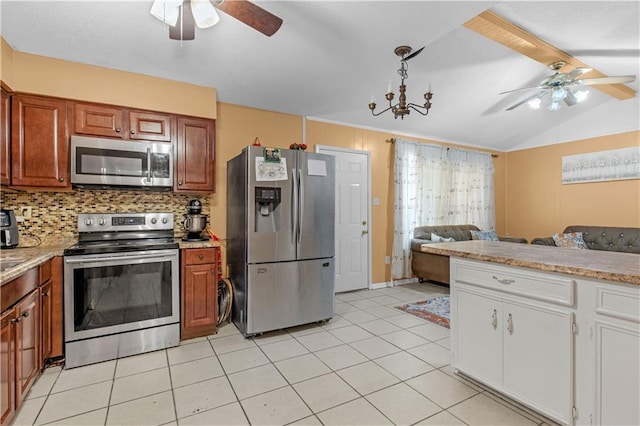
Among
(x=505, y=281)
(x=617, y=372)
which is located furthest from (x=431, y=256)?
(x=617, y=372)

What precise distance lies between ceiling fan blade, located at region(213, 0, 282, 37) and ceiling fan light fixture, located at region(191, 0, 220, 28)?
9cm

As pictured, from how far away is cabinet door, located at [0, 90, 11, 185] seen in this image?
7.42 ft

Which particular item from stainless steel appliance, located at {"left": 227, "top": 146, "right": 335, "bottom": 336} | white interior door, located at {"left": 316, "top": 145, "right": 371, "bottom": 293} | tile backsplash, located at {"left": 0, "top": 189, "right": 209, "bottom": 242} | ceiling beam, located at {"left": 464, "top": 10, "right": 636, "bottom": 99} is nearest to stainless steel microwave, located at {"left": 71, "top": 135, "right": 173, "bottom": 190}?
tile backsplash, located at {"left": 0, "top": 189, "right": 209, "bottom": 242}

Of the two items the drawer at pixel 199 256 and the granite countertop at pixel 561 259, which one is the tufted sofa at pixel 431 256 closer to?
the granite countertop at pixel 561 259

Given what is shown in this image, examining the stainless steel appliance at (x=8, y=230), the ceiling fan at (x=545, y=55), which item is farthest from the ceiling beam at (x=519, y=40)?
the stainless steel appliance at (x=8, y=230)

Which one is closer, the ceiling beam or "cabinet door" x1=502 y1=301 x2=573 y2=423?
"cabinet door" x1=502 y1=301 x2=573 y2=423

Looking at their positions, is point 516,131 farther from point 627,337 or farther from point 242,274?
point 242,274

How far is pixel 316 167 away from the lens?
3041 millimetres

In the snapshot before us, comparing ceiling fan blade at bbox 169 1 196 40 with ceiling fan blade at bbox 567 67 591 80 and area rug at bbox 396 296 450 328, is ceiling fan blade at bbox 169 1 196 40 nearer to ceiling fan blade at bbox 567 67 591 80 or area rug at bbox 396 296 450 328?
area rug at bbox 396 296 450 328

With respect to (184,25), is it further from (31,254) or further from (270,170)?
(31,254)

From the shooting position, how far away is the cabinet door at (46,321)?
2098mm

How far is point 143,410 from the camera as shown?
180 cm

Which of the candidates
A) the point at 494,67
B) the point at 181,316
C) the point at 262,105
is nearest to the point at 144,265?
the point at 181,316

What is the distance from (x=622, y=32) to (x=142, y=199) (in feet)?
15.6
